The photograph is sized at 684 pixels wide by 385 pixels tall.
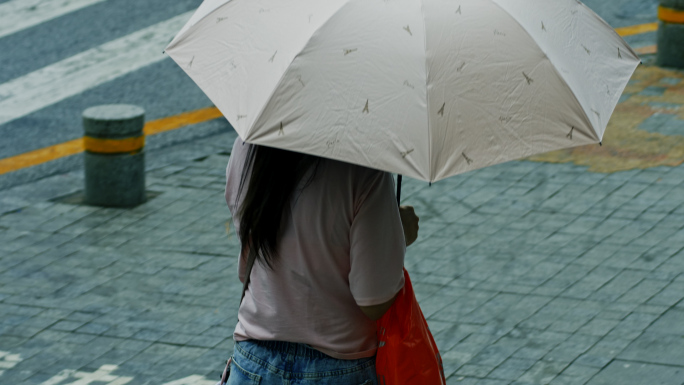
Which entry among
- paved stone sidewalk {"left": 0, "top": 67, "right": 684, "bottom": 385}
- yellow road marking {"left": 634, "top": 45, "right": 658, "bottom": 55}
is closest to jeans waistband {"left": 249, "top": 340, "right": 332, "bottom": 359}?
paved stone sidewalk {"left": 0, "top": 67, "right": 684, "bottom": 385}

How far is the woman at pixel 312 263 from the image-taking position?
244 cm

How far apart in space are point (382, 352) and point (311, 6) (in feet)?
2.95

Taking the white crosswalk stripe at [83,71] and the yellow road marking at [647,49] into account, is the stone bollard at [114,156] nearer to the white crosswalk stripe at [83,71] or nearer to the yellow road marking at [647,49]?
the white crosswalk stripe at [83,71]

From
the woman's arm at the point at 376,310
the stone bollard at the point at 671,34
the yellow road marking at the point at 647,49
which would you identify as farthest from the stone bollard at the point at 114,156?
the yellow road marking at the point at 647,49

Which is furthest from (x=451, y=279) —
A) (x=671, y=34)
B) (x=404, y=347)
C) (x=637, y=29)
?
(x=637, y=29)

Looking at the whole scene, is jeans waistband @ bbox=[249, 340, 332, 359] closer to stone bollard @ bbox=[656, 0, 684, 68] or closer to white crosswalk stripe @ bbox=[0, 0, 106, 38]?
stone bollard @ bbox=[656, 0, 684, 68]

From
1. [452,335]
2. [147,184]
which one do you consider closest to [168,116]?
[147,184]

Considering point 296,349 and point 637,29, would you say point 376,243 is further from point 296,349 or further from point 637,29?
point 637,29

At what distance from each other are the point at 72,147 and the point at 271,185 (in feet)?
19.6

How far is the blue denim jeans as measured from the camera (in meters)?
2.57

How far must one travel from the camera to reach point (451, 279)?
5.55m

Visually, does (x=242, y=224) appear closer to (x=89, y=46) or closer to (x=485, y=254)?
(x=485, y=254)

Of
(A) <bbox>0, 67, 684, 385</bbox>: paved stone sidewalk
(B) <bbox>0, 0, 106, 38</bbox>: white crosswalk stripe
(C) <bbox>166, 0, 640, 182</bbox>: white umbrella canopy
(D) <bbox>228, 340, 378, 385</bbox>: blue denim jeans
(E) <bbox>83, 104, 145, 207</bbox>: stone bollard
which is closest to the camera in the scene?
(C) <bbox>166, 0, 640, 182</bbox>: white umbrella canopy

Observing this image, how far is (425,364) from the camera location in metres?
2.62
